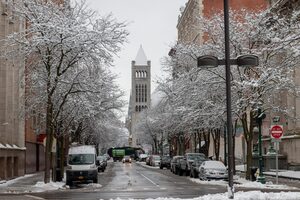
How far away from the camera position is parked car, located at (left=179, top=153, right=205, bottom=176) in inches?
1718

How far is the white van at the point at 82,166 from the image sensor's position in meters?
33.8

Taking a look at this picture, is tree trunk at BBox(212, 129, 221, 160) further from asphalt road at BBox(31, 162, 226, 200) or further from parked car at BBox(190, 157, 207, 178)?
asphalt road at BBox(31, 162, 226, 200)

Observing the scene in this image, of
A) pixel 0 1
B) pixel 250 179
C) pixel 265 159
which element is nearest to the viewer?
pixel 250 179

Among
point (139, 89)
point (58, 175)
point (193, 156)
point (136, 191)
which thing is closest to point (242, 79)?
point (136, 191)

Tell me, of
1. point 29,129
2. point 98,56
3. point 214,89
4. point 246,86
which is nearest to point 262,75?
point 246,86

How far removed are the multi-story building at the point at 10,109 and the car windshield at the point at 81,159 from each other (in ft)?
13.8

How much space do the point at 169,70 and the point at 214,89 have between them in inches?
629

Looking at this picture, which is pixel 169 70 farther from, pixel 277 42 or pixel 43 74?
pixel 277 42

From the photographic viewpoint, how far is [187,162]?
4472 centimetres

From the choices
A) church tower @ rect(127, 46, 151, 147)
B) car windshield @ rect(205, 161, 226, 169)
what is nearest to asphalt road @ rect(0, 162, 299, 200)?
car windshield @ rect(205, 161, 226, 169)

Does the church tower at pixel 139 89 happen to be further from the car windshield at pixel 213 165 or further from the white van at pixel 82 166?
the white van at pixel 82 166

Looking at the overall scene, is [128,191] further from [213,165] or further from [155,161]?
[155,161]

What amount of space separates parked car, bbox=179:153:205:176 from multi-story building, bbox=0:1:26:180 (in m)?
13.5

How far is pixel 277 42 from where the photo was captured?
670 inches
